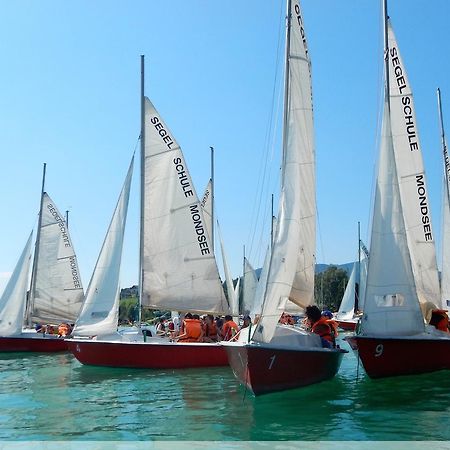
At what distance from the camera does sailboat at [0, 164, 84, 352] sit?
83.4 feet

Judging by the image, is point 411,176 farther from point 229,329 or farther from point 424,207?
point 229,329

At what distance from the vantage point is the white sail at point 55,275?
28125 mm

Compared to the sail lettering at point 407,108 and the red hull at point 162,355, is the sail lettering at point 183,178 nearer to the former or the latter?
the red hull at point 162,355

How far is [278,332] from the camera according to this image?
41.4ft

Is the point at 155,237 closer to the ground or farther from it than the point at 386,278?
farther from it

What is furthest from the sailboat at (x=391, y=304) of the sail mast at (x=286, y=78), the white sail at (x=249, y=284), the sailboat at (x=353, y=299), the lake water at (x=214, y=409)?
the white sail at (x=249, y=284)

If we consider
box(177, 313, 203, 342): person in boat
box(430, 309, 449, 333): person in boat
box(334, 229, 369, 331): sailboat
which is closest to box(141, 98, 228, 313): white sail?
box(177, 313, 203, 342): person in boat

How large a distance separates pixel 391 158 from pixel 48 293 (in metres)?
18.5

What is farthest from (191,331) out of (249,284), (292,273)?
(249,284)

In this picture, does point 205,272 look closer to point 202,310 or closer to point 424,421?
point 202,310

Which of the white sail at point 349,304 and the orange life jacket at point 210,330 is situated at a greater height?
the white sail at point 349,304

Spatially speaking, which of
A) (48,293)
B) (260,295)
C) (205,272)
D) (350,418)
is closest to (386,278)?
(260,295)

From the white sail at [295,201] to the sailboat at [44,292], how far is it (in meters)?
14.1

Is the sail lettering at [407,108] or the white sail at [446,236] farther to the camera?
the white sail at [446,236]
